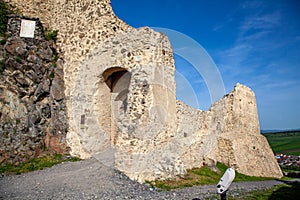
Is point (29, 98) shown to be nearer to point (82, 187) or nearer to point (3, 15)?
point (3, 15)

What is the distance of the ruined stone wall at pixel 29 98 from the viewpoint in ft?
30.1

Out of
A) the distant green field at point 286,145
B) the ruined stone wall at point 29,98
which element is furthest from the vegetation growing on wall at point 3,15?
the distant green field at point 286,145

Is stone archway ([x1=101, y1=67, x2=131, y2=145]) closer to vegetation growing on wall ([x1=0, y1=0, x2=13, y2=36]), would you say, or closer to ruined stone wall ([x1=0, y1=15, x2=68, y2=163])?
ruined stone wall ([x1=0, y1=15, x2=68, y2=163])

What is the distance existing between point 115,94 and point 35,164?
4094 mm

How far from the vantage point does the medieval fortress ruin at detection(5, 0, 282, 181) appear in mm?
8047

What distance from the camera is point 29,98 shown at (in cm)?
1004

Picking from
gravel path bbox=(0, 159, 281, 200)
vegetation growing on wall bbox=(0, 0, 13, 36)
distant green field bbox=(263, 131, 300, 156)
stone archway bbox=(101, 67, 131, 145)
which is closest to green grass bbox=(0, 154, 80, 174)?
gravel path bbox=(0, 159, 281, 200)

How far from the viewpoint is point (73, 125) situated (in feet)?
34.3

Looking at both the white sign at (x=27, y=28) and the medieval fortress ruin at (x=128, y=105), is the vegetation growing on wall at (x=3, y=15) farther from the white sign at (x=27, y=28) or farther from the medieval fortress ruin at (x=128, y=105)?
the white sign at (x=27, y=28)

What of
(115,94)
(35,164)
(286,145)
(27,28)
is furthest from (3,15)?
(286,145)

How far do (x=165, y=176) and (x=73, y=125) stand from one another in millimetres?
4814

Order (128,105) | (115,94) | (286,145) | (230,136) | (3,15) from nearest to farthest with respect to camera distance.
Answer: (128,105), (115,94), (3,15), (230,136), (286,145)

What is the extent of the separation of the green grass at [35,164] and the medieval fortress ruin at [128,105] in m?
0.63

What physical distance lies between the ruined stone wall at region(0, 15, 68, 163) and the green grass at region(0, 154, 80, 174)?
26 cm
